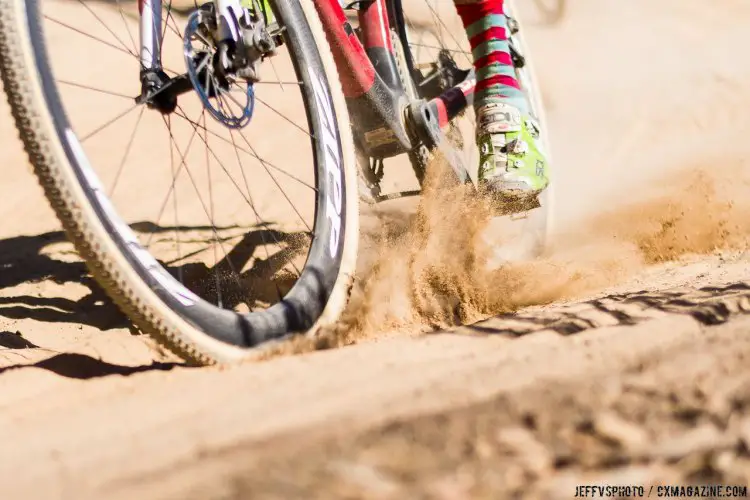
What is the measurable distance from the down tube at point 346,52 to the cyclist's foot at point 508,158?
0.52m

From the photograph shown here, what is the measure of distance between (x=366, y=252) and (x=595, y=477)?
4.53 ft

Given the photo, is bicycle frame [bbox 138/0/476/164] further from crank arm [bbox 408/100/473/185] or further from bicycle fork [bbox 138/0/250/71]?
bicycle fork [bbox 138/0/250/71]

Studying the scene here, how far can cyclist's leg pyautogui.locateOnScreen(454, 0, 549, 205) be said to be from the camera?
8.29ft

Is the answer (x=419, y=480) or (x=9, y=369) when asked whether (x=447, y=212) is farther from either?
(x=419, y=480)

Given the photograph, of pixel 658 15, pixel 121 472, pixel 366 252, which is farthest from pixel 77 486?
pixel 658 15

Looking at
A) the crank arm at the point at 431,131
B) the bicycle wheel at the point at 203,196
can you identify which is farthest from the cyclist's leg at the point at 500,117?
the bicycle wheel at the point at 203,196

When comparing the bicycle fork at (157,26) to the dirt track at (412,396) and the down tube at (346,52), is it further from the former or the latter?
the dirt track at (412,396)

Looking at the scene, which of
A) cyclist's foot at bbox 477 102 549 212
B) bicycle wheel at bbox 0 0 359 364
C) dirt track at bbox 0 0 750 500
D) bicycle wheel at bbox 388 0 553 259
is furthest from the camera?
bicycle wheel at bbox 388 0 553 259

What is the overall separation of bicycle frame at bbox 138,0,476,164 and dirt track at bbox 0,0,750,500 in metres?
0.31

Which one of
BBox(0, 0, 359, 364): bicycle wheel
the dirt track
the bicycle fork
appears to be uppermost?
the bicycle fork

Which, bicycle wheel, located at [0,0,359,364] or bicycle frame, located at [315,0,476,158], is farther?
bicycle frame, located at [315,0,476,158]

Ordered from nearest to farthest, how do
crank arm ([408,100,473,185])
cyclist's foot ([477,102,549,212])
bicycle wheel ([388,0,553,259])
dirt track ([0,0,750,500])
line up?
dirt track ([0,0,750,500]) → crank arm ([408,100,473,185]) → cyclist's foot ([477,102,549,212]) → bicycle wheel ([388,0,553,259])

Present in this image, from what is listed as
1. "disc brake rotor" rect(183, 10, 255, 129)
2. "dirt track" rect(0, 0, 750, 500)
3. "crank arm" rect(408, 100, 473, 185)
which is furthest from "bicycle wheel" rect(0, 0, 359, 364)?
"crank arm" rect(408, 100, 473, 185)

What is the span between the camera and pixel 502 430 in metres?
1.08
